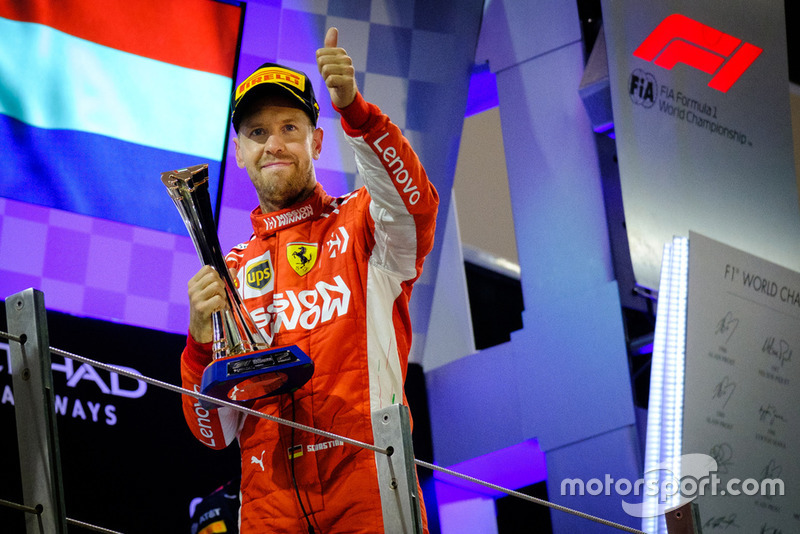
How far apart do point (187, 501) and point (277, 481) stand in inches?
68.9

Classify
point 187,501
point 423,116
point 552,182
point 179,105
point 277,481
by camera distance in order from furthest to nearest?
point 423,116
point 552,182
point 179,105
point 187,501
point 277,481

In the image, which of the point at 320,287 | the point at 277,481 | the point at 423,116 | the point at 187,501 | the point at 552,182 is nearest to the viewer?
the point at 277,481

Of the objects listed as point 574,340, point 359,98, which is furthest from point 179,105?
point 359,98

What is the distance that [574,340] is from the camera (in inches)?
157

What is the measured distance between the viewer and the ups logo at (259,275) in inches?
82.6

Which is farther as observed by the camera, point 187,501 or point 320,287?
point 187,501

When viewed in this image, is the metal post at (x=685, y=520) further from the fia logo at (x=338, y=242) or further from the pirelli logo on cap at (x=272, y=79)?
the pirelli logo on cap at (x=272, y=79)

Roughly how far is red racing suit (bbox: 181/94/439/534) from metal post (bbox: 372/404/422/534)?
32 centimetres

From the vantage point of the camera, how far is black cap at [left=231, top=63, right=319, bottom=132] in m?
2.19

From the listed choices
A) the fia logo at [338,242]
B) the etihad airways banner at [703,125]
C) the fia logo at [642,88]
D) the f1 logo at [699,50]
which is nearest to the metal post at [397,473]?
the fia logo at [338,242]

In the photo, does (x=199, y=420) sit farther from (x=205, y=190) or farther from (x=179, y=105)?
(x=179, y=105)

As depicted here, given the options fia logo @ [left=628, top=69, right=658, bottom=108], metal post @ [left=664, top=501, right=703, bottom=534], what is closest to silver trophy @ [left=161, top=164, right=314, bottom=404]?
metal post @ [left=664, top=501, right=703, bottom=534]

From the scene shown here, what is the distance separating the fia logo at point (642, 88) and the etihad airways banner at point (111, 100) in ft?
5.25

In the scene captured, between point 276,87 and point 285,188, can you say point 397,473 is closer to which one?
point 285,188
